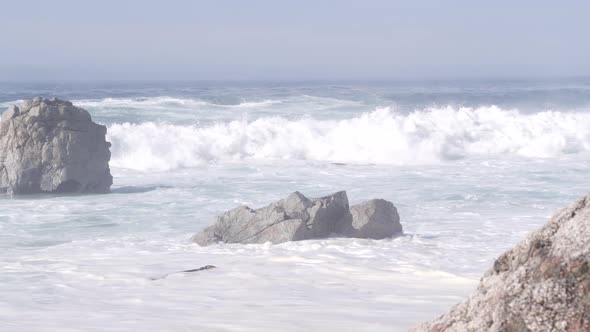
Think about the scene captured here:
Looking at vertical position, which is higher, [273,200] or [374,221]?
[374,221]

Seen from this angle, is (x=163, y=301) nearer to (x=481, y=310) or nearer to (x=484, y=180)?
(x=481, y=310)

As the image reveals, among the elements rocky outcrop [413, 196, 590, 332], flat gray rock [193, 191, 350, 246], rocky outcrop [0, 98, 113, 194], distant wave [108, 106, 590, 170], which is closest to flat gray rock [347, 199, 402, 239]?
flat gray rock [193, 191, 350, 246]

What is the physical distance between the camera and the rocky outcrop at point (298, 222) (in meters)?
10.5

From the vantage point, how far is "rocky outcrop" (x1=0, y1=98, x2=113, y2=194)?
637 inches

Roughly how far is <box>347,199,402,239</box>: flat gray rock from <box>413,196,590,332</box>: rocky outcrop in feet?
27.2

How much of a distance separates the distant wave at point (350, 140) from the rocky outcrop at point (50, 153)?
4748 millimetres

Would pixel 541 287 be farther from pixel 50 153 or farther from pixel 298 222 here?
pixel 50 153

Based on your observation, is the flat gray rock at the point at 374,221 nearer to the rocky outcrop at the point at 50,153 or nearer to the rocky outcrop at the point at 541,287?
the rocky outcrop at the point at 50,153

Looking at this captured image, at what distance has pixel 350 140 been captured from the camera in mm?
26594

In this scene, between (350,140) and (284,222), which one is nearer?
(284,222)

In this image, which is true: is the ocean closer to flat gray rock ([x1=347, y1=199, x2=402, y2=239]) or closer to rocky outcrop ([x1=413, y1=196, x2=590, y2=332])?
flat gray rock ([x1=347, y1=199, x2=402, y2=239])

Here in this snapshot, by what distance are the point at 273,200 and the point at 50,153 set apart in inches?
182

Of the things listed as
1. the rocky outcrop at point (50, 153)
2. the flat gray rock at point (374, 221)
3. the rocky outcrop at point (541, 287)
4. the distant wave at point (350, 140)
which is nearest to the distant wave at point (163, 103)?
the distant wave at point (350, 140)

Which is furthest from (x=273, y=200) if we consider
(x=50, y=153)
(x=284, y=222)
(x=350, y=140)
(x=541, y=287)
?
(x=541, y=287)
